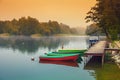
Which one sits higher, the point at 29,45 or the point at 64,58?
the point at 64,58

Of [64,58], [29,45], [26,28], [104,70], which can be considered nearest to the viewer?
[104,70]

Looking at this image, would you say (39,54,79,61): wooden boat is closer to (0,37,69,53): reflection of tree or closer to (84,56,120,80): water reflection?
(84,56,120,80): water reflection

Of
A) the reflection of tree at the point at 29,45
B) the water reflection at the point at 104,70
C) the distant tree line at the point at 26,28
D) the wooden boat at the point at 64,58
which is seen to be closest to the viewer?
the water reflection at the point at 104,70

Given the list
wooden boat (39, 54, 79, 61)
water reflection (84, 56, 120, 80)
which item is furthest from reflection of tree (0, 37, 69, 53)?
water reflection (84, 56, 120, 80)

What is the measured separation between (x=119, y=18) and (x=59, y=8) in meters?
25.7

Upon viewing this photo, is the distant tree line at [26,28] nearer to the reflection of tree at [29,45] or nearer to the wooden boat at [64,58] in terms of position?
the reflection of tree at [29,45]

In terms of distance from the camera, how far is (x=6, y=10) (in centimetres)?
3984

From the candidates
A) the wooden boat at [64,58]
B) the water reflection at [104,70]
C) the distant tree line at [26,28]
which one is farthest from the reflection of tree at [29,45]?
the distant tree line at [26,28]

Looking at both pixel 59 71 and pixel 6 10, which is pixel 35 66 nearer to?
pixel 59 71

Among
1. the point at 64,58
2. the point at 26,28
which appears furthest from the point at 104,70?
the point at 26,28

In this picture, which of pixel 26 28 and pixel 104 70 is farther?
pixel 26 28

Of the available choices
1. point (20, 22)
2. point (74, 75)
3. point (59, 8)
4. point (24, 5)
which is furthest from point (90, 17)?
point (20, 22)

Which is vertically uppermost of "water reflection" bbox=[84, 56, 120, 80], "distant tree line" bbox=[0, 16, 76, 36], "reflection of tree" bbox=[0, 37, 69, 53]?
"distant tree line" bbox=[0, 16, 76, 36]

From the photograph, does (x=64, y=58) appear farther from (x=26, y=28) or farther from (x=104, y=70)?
(x=26, y=28)
